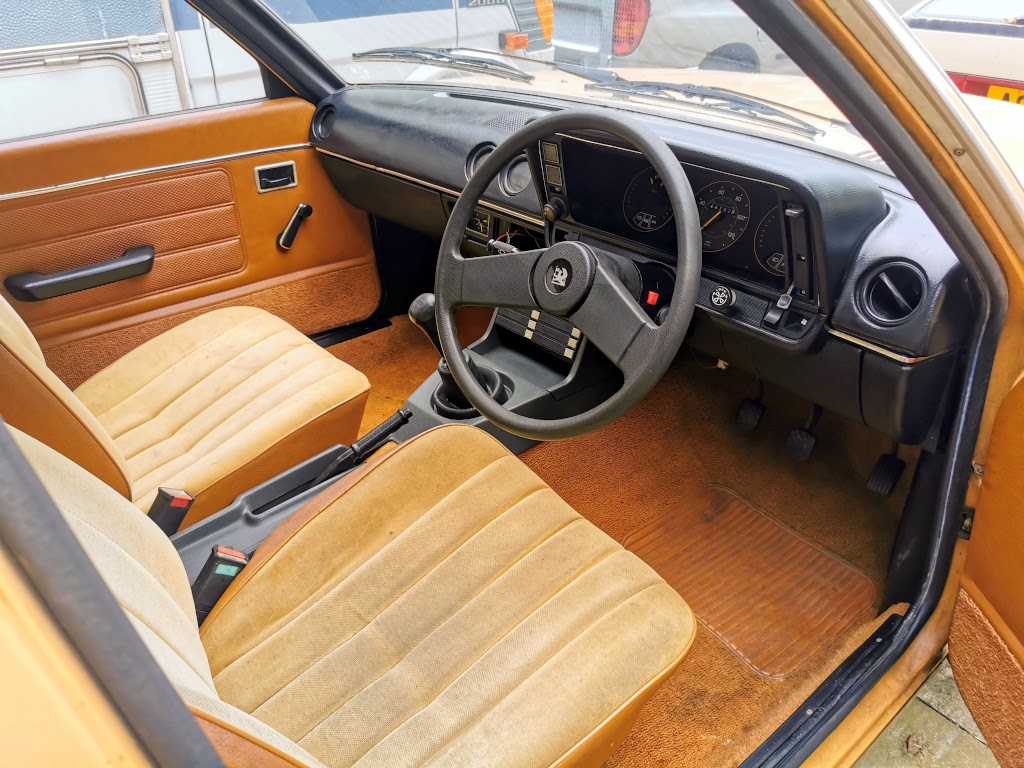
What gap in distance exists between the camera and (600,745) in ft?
3.17

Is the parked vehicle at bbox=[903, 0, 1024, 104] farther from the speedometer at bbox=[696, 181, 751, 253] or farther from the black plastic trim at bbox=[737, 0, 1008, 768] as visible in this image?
the black plastic trim at bbox=[737, 0, 1008, 768]

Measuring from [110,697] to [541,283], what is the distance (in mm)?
924

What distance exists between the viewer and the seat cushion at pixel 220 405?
1.45 metres

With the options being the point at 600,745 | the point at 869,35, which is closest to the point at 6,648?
the point at 600,745

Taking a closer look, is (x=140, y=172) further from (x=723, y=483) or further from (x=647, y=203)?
(x=723, y=483)

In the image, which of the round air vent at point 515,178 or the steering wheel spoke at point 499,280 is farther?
the round air vent at point 515,178

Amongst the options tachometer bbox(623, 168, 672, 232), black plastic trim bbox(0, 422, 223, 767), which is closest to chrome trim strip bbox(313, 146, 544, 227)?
tachometer bbox(623, 168, 672, 232)

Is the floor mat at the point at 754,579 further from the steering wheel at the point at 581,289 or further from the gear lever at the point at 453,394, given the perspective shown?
the steering wheel at the point at 581,289

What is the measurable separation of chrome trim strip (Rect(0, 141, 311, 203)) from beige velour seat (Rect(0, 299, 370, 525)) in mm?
467

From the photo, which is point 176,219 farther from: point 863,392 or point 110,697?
point 110,697

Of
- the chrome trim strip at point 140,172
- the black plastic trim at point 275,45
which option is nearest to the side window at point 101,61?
the black plastic trim at point 275,45

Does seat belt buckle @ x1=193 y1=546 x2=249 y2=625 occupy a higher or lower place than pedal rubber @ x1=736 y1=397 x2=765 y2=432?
higher

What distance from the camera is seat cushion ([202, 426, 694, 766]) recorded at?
3.11ft

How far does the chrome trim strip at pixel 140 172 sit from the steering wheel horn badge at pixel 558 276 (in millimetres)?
1248
